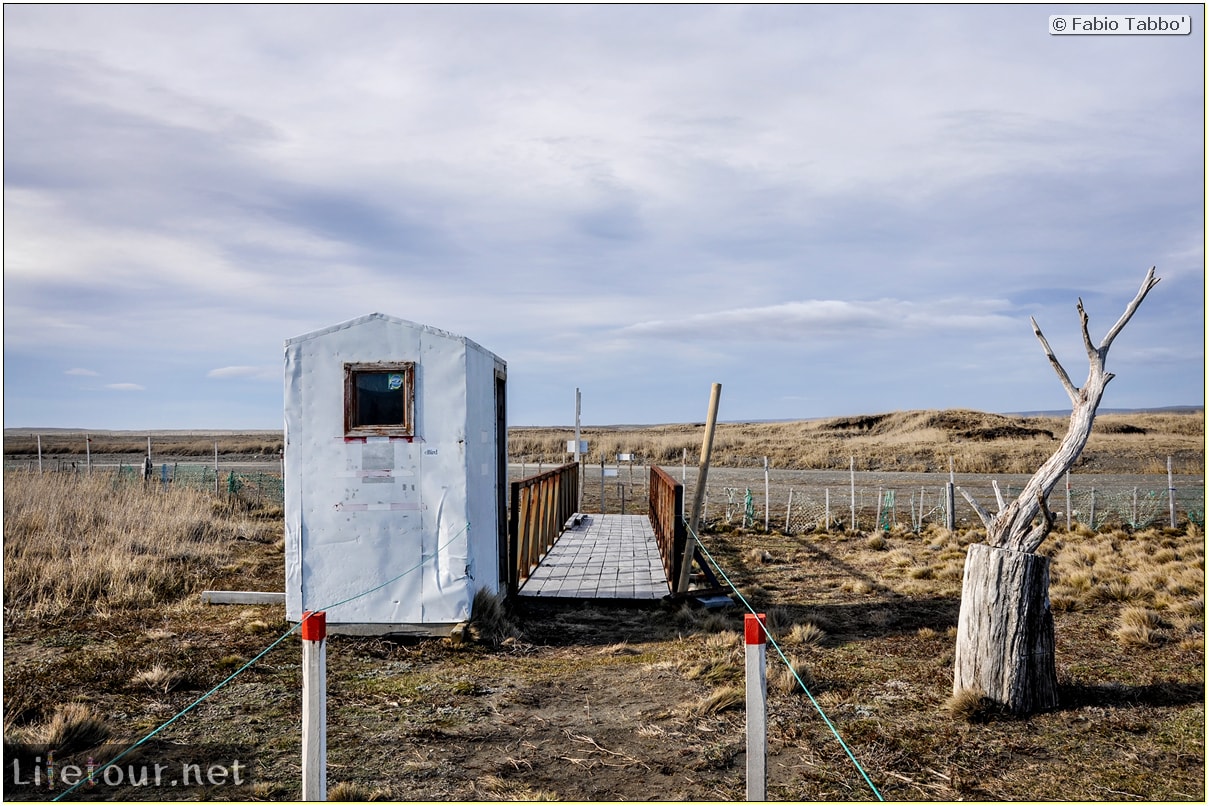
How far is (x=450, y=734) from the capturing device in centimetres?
545

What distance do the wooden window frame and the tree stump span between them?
16.0 feet

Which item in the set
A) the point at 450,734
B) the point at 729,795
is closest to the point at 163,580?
the point at 450,734

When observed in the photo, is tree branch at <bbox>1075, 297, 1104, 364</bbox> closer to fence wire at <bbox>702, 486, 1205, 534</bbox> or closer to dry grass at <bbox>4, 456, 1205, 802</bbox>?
dry grass at <bbox>4, 456, 1205, 802</bbox>

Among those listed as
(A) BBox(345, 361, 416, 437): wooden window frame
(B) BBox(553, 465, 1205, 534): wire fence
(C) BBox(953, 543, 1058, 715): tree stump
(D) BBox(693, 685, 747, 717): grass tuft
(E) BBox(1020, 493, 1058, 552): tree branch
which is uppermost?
(A) BBox(345, 361, 416, 437): wooden window frame

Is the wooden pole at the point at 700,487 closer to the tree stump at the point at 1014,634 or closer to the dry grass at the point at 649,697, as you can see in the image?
the dry grass at the point at 649,697

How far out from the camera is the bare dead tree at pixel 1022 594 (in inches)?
228

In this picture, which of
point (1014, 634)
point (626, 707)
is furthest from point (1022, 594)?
point (626, 707)

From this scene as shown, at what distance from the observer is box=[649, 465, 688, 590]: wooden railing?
9.59 meters

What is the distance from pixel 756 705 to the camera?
338cm

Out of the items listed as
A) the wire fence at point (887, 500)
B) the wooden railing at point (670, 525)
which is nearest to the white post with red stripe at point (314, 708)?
the wooden railing at point (670, 525)

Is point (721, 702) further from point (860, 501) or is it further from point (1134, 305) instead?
point (860, 501)

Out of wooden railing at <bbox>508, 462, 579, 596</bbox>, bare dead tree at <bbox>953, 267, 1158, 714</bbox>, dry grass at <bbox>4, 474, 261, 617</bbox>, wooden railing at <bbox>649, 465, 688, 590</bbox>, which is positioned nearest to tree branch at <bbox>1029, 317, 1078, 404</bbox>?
bare dead tree at <bbox>953, 267, 1158, 714</bbox>

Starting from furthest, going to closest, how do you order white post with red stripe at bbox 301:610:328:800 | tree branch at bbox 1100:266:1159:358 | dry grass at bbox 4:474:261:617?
dry grass at bbox 4:474:261:617 < tree branch at bbox 1100:266:1159:358 < white post with red stripe at bbox 301:610:328:800

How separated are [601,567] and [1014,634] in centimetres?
652
